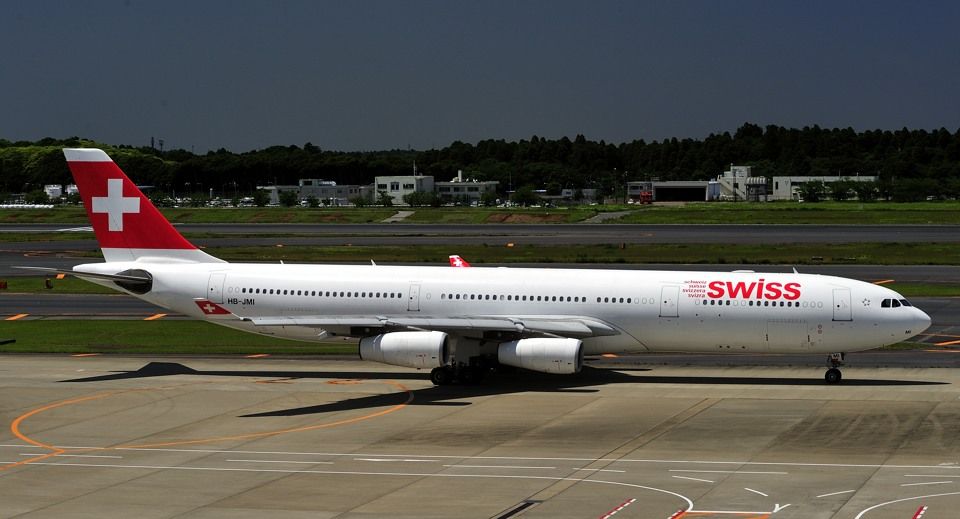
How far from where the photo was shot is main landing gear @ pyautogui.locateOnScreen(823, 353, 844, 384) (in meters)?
41.2

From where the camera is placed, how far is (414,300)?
43938 mm

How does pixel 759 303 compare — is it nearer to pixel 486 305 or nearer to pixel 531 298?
pixel 531 298

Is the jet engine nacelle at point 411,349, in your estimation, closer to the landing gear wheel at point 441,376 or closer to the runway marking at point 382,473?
the landing gear wheel at point 441,376

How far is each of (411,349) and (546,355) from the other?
459cm

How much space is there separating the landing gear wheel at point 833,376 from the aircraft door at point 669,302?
5.55 meters

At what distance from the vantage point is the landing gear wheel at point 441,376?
4206 centimetres

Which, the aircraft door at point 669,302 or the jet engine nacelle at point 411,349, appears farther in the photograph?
the aircraft door at point 669,302

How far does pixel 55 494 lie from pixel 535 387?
18.4 metres

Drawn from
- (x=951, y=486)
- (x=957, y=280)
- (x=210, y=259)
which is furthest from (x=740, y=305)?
(x=957, y=280)

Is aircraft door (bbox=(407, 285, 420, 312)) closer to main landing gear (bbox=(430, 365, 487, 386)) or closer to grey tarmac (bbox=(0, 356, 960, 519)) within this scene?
grey tarmac (bbox=(0, 356, 960, 519))

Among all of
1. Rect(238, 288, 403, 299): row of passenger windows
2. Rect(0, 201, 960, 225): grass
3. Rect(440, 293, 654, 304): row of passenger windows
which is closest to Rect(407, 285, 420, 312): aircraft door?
Rect(238, 288, 403, 299): row of passenger windows

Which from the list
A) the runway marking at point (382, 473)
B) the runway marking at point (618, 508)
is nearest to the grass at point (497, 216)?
the runway marking at point (382, 473)

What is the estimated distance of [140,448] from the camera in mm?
32438

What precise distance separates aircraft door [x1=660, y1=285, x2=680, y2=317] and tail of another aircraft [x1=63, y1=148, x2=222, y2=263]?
18292 mm
